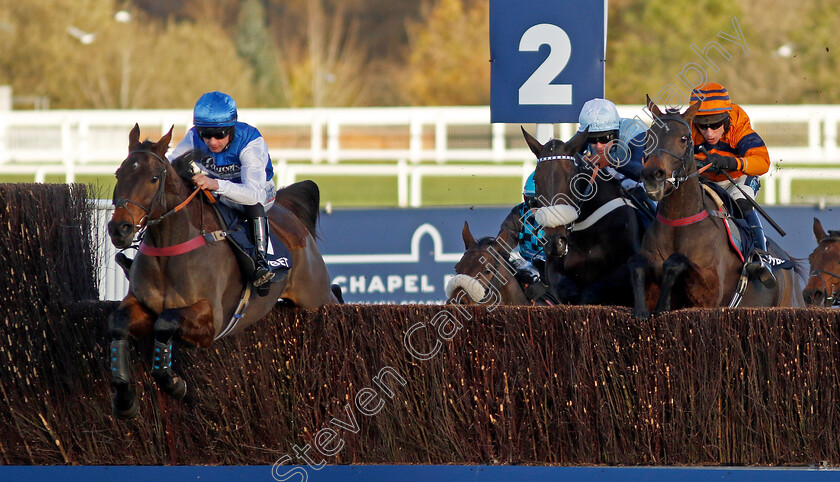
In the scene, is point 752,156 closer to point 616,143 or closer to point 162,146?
point 616,143

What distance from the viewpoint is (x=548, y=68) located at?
5.91 m

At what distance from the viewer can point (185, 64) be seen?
1168 inches

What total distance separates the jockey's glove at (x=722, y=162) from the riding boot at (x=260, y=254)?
6.66 ft

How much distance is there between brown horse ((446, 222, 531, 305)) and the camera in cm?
565

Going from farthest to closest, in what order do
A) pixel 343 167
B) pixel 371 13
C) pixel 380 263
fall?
pixel 371 13 < pixel 343 167 < pixel 380 263

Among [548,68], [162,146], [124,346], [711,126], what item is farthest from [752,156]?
[124,346]

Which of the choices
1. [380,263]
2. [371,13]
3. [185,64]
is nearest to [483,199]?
[380,263]

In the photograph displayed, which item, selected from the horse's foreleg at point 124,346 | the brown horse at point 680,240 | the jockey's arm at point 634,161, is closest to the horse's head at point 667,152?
the brown horse at point 680,240

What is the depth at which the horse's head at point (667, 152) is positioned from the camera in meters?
4.63

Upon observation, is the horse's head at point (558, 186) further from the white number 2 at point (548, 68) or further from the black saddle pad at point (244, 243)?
the black saddle pad at point (244, 243)

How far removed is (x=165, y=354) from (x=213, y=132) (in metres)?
1.01

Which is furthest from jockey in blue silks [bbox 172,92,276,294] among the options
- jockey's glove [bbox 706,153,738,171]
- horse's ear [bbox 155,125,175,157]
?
jockey's glove [bbox 706,153,738,171]

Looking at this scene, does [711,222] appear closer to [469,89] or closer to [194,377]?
[194,377]

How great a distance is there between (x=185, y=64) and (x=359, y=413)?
26.5 meters
